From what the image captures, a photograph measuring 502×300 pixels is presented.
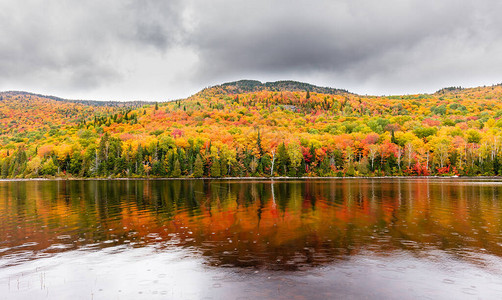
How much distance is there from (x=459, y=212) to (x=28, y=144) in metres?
234

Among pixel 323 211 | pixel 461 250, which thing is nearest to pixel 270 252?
pixel 461 250

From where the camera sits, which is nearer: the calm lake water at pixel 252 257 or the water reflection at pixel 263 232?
the calm lake water at pixel 252 257

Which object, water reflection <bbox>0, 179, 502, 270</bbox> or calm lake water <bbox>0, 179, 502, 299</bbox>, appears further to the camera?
water reflection <bbox>0, 179, 502, 270</bbox>

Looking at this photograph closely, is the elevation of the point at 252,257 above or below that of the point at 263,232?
above

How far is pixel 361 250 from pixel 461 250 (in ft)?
18.3

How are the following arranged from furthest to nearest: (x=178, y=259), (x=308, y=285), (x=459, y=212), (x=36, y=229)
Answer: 1. (x=459, y=212)
2. (x=36, y=229)
3. (x=178, y=259)
4. (x=308, y=285)

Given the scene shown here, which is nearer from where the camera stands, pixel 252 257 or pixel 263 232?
pixel 252 257

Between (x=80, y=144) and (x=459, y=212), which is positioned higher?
(x=80, y=144)

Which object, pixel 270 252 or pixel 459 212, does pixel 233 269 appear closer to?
pixel 270 252

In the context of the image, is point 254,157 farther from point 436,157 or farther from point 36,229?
point 36,229

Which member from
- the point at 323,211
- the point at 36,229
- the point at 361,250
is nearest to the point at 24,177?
the point at 36,229

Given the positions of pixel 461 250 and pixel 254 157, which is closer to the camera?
pixel 461 250

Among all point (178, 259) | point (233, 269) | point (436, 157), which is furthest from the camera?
point (436, 157)

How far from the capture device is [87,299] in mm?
10758
